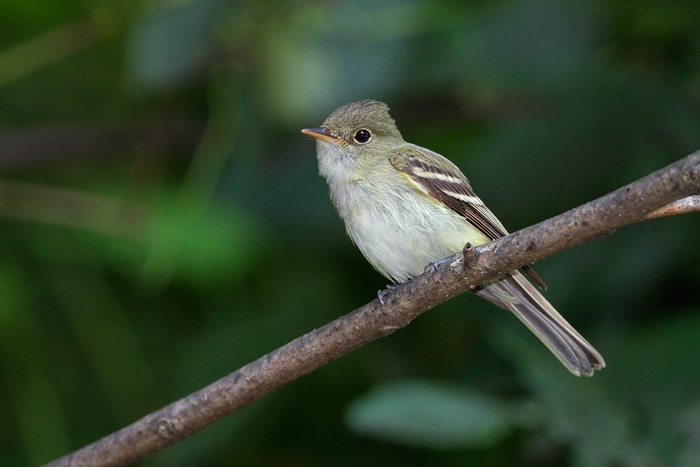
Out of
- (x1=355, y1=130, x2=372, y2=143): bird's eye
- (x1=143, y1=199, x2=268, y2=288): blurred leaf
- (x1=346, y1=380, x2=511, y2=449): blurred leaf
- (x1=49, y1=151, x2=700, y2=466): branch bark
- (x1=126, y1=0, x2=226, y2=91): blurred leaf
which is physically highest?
(x1=126, y1=0, x2=226, y2=91): blurred leaf

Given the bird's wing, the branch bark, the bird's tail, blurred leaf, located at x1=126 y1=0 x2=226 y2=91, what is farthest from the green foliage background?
the branch bark

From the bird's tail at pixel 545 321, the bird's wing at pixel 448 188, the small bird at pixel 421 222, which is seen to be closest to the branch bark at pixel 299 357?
the small bird at pixel 421 222

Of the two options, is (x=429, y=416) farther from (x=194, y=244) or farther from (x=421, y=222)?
(x=194, y=244)

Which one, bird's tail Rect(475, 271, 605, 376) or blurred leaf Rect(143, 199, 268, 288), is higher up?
blurred leaf Rect(143, 199, 268, 288)

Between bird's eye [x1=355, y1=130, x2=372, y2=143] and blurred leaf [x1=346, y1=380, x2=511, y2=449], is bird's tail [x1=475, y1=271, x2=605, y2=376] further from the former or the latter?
bird's eye [x1=355, y1=130, x2=372, y2=143]

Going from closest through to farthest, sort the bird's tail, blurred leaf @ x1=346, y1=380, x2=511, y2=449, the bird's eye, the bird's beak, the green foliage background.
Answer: blurred leaf @ x1=346, y1=380, x2=511, y2=449
the bird's tail
the green foliage background
the bird's beak
the bird's eye

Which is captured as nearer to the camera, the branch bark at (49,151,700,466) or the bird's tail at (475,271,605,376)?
the branch bark at (49,151,700,466)

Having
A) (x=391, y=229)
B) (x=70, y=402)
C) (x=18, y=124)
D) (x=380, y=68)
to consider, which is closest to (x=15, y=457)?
(x=70, y=402)

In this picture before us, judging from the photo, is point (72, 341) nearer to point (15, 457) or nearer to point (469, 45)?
point (15, 457)

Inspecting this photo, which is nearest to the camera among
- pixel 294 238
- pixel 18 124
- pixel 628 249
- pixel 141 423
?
pixel 141 423
